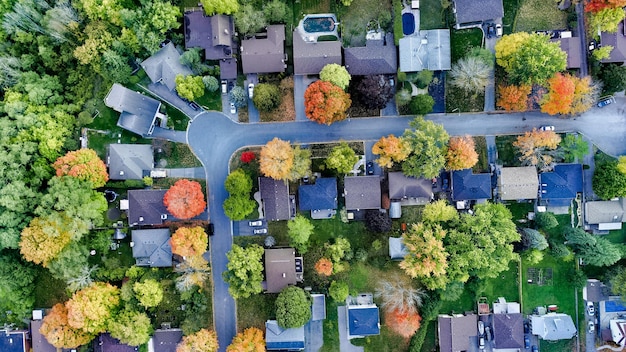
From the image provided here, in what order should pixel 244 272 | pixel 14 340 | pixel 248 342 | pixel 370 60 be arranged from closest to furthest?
pixel 244 272, pixel 248 342, pixel 370 60, pixel 14 340

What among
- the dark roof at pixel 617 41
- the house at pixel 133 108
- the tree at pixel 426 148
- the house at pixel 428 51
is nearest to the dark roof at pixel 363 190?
the tree at pixel 426 148

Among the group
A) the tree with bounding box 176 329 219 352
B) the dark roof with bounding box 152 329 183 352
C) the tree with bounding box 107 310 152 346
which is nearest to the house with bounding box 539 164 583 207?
the tree with bounding box 176 329 219 352

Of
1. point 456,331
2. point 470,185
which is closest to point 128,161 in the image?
point 470,185

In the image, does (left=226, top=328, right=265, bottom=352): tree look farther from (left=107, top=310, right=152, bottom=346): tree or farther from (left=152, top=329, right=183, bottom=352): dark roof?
(left=107, top=310, right=152, bottom=346): tree

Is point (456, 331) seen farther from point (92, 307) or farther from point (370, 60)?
point (92, 307)

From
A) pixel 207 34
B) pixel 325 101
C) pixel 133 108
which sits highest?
pixel 207 34

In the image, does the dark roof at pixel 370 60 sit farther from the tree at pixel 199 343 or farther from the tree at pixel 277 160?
the tree at pixel 199 343

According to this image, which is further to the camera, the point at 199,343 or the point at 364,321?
the point at 364,321

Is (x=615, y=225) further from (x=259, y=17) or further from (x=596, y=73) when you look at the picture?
(x=259, y=17)

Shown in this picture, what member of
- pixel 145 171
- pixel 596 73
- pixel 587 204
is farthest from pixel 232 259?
pixel 596 73

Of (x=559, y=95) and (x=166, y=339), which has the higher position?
(x=559, y=95)
